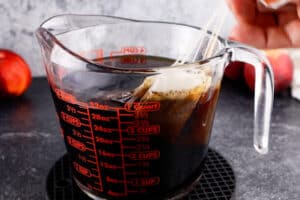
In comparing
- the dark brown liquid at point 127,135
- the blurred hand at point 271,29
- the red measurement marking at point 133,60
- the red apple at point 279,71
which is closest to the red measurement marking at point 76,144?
the dark brown liquid at point 127,135

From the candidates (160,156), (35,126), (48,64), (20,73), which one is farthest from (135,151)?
(20,73)

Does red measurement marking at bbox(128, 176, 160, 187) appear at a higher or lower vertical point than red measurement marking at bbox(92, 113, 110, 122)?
lower

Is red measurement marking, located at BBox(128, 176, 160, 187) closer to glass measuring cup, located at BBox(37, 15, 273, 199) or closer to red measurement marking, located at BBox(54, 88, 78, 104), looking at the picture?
glass measuring cup, located at BBox(37, 15, 273, 199)

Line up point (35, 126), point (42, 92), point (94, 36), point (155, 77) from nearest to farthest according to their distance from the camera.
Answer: point (155, 77)
point (94, 36)
point (35, 126)
point (42, 92)

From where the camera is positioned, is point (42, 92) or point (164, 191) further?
point (42, 92)

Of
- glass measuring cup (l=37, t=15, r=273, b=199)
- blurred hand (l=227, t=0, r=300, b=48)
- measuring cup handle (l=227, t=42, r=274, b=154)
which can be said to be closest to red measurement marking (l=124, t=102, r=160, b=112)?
glass measuring cup (l=37, t=15, r=273, b=199)

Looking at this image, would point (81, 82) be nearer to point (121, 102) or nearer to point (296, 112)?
point (121, 102)
